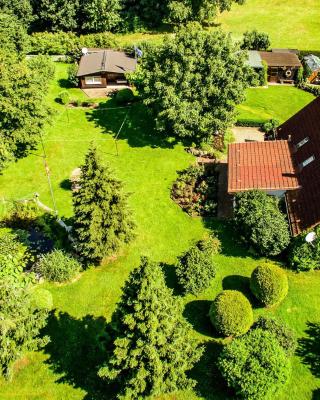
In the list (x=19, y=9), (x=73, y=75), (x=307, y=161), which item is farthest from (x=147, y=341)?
(x=19, y=9)

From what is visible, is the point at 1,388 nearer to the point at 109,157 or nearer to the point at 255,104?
the point at 109,157

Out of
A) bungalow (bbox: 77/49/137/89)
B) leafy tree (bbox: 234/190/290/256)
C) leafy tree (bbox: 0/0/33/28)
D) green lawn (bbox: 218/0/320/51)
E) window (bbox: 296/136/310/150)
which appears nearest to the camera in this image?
leafy tree (bbox: 234/190/290/256)

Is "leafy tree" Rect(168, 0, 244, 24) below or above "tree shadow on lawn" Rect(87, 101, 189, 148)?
above

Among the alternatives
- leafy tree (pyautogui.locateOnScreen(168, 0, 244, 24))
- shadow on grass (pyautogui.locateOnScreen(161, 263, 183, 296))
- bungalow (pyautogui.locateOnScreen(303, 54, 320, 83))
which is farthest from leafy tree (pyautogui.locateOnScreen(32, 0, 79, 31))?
shadow on grass (pyautogui.locateOnScreen(161, 263, 183, 296))

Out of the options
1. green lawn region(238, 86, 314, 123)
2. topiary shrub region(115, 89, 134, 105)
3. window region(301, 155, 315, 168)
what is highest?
window region(301, 155, 315, 168)

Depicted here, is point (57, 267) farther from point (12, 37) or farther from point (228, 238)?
point (12, 37)

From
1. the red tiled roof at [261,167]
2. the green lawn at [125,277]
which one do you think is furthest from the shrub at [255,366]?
the red tiled roof at [261,167]

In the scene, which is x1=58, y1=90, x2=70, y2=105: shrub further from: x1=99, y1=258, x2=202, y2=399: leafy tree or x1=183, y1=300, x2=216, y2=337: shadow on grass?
x1=99, y1=258, x2=202, y2=399: leafy tree
